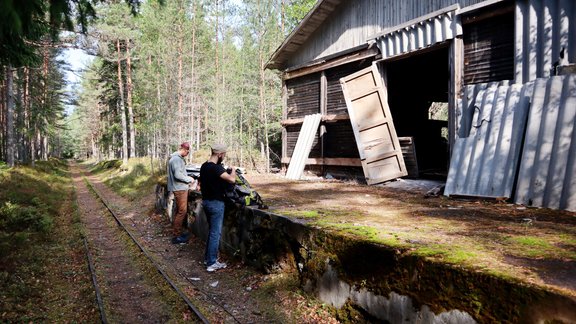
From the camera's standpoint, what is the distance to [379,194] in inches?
328

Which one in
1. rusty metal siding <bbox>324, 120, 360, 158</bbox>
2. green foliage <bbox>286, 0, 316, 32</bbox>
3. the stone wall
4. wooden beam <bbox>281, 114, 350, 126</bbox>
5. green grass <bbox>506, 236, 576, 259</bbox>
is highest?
green foliage <bbox>286, 0, 316, 32</bbox>

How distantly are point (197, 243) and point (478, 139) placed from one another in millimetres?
6624

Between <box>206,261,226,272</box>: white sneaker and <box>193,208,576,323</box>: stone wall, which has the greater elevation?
<box>193,208,576,323</box>: stone wall

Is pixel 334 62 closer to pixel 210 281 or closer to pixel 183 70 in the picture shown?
pixel 210 281

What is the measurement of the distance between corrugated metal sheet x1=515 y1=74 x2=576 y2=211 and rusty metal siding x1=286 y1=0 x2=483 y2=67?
329 centimetres

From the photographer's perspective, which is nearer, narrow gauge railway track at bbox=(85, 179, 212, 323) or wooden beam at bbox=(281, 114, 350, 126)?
narrow gauge railway track at bbox=(85, 179, 212, 323)

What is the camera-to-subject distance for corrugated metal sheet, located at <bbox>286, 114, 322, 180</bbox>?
40.9 ft

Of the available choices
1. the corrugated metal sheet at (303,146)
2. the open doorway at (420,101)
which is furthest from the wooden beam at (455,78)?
the corrugated metal sheet at (303,146)

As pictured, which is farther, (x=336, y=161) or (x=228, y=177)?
(x=336, y=161)

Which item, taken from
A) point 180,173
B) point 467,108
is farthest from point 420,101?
point 180,173

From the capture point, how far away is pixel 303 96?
14062 mm

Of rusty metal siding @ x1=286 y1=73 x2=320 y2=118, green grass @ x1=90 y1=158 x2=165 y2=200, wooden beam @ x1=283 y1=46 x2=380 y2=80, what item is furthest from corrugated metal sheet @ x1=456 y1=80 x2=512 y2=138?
green grass @ x1=90 y1=158 x2=165 y2=200

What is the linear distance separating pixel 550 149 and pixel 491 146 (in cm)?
117

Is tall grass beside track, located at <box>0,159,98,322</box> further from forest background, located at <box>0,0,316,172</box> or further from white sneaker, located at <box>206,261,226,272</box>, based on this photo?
forest background, located at <box>0,0,316,172</box>
